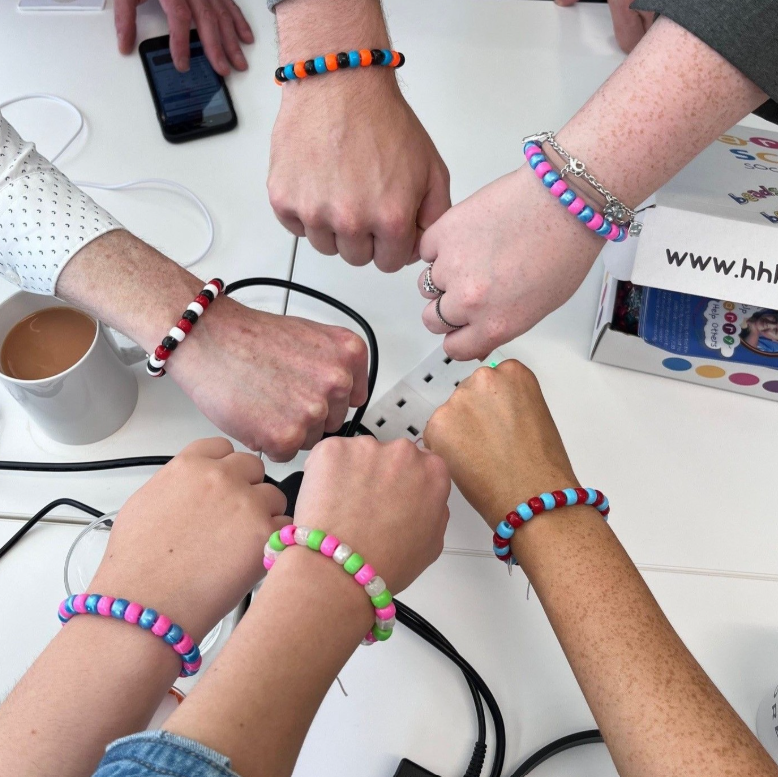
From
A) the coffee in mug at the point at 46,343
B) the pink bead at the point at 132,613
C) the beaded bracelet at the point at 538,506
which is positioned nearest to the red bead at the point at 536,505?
the beaded bracelet at the point at 538,506

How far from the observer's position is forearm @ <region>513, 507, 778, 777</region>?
0.46 m

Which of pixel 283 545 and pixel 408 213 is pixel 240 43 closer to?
pixel 408 213

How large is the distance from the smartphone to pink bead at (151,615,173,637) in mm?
634

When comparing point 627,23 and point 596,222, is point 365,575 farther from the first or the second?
point 627,23

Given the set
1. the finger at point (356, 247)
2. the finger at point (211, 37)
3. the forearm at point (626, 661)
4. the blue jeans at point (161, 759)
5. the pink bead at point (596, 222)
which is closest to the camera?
the blue jeans at point (161, 759)

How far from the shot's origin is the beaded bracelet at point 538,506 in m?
0.56

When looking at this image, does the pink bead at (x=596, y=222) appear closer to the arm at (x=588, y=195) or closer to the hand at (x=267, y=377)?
the arm at (x=588, y=195)

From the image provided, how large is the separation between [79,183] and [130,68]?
0.73 ft

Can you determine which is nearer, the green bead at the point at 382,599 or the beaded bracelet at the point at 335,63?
the green bead at the point at 382,599

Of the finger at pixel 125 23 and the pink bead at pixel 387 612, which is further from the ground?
the finger at pixel 125 23

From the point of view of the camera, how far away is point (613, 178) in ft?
1.87

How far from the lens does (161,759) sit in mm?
367

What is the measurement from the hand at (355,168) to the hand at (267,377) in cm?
11

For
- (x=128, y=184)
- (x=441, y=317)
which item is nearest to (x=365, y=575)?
(x=441, y=317)
